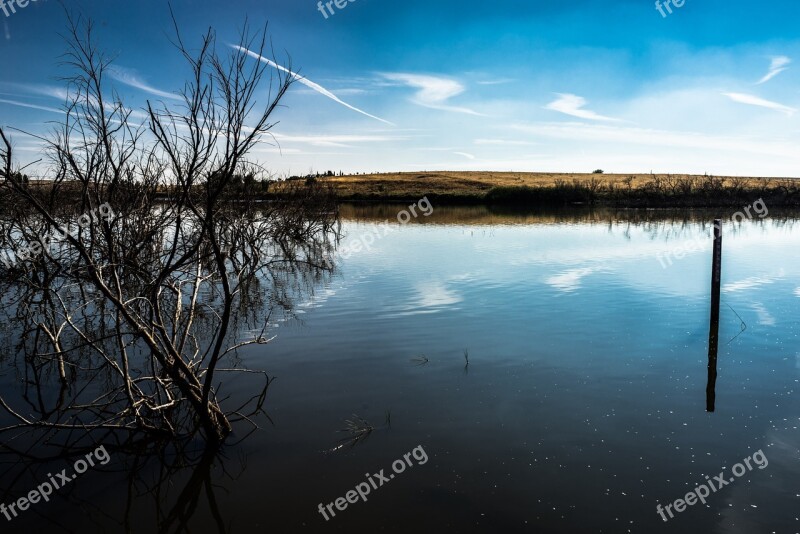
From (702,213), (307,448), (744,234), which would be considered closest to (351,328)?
(307,448)

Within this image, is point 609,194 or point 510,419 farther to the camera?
point 609,194

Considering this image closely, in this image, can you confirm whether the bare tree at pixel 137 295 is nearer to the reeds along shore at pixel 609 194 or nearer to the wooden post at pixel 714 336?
the wooden post at pixel 714 336

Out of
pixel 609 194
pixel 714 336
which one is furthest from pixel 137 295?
pixel 609 194

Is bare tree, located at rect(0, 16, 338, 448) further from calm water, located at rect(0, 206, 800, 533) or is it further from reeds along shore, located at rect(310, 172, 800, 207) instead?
reeds along shore, located at rect(310, 172, 800, 207)

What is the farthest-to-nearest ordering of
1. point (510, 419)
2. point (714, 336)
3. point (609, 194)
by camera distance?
point (609, 194)
point (714, 336)
point (510, 419)

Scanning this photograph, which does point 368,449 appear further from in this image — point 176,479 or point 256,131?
point 256,131

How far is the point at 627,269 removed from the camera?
2042cm

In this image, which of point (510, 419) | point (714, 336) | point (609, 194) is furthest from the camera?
point (609, 194)

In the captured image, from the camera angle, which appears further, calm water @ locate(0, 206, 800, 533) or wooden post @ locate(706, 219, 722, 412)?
wooden post @ locate(706, 219, 722, 412)

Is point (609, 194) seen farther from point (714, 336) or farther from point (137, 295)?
point (137, 295)

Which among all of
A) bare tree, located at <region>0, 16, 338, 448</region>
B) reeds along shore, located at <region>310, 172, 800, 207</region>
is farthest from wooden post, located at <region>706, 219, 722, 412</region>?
reeds along shore, located at <region>310, 172, 800, 207</region>

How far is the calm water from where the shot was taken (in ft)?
18.1

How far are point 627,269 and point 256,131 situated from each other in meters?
18.1

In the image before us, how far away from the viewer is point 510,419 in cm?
753
